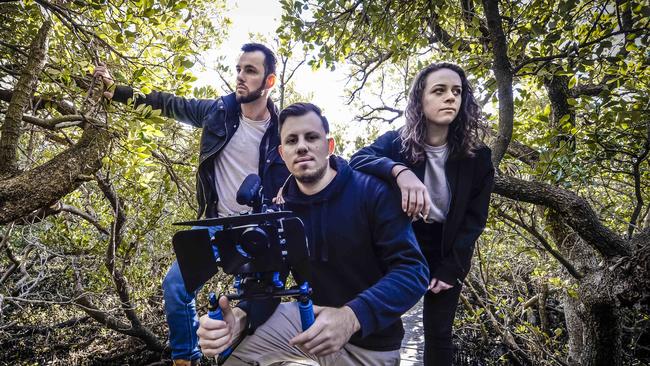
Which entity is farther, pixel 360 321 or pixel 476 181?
pixel 476 181


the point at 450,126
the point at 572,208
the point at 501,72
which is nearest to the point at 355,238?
the point at 450,126

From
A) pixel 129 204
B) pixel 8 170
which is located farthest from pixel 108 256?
pixel 8 170

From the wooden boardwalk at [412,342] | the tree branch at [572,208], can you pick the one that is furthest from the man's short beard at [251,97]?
the wooden boardwalk at [412,342]

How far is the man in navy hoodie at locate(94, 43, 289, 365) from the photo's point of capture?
2.48 m

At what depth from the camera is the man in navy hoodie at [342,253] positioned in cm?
136

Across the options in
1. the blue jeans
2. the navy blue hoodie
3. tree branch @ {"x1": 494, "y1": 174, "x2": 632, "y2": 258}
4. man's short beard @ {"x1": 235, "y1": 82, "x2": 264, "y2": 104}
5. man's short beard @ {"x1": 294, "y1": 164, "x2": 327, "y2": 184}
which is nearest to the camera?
the navy blue hoodie

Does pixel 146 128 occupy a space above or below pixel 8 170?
above

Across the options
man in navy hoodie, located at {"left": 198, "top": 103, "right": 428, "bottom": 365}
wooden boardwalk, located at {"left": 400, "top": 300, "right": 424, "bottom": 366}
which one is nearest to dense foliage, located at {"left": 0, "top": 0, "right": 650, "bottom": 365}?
man in navy hoodie, located at {"left": 198, "top": 103, "right": 428, "bottom": 365}

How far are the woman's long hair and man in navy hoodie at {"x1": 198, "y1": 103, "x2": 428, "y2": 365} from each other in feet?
1.87

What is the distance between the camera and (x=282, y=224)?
3.89 feet

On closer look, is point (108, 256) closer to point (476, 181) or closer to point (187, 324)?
point (187, 324)

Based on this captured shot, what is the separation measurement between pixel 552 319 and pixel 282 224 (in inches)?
405

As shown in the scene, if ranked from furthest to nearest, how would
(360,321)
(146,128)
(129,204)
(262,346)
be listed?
(129,204) < (146,128) < (262,346) < (360,321)

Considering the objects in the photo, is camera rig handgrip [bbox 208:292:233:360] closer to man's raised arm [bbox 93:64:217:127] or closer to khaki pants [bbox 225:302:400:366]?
khaki pants [bbox 225:302:400:366]
